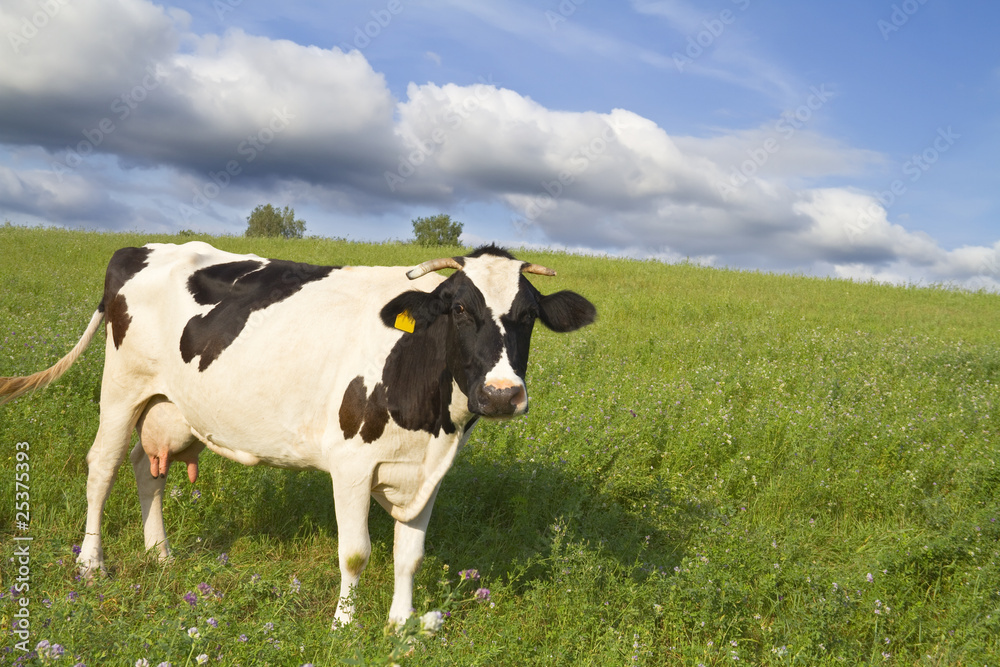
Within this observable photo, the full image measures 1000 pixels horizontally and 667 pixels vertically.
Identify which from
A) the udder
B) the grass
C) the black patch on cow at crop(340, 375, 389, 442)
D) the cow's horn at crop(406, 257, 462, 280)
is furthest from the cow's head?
the udder

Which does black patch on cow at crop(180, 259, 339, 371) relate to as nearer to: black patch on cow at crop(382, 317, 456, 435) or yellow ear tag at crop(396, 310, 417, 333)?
yellow ear tag at crop(396, 310, 417, 333)

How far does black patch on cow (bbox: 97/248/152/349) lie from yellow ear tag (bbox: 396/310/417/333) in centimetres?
225

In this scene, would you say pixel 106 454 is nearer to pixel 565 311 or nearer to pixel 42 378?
pixel 42 378

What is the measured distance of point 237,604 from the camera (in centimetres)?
351

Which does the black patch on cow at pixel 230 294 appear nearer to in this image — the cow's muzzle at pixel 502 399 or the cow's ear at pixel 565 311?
the cow's ear at pixel 565 311

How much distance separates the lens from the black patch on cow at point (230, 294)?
167 inches

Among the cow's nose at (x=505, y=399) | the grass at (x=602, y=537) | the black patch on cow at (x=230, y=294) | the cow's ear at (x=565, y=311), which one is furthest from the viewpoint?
the black patch on cow at (x=230, y=294)

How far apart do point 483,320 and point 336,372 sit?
3.34 ft

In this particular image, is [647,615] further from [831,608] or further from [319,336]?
[319,336]

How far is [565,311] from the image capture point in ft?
13.7

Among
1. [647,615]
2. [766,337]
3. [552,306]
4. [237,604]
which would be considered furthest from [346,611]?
[766,337]

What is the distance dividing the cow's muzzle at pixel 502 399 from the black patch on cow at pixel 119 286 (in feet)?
9.92

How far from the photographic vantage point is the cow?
12.0 feet

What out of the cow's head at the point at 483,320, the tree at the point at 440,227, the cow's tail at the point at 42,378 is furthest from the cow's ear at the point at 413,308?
the tree at the point at 440,227
